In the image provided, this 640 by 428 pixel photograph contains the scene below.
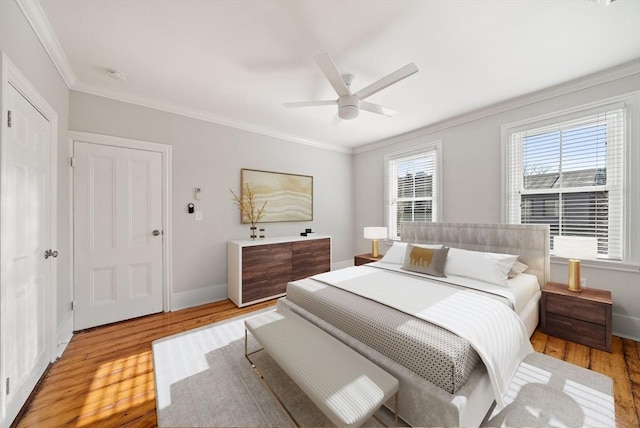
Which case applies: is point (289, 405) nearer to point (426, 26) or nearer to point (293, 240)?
point (293, 240)

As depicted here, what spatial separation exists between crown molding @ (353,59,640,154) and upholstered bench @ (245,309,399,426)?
11.6 feet

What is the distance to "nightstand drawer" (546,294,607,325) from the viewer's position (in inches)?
87.3

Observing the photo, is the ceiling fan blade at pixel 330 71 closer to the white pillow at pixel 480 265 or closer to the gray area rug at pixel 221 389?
the white pillow at pixel 480 265

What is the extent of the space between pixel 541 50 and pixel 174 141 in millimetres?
4056

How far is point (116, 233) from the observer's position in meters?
2.86

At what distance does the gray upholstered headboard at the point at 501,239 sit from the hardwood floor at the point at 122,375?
77cm

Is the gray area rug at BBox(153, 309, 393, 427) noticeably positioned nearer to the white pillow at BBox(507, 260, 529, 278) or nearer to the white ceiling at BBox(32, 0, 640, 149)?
the white pillow at BBox(507, 260, 529, 278)

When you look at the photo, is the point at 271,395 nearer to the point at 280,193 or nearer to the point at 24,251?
the point at 24,251

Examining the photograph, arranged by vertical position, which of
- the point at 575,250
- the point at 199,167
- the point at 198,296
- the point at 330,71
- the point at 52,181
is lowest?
the point at 198,296

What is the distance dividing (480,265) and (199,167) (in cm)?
368

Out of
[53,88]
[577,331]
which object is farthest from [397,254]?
[53,88]

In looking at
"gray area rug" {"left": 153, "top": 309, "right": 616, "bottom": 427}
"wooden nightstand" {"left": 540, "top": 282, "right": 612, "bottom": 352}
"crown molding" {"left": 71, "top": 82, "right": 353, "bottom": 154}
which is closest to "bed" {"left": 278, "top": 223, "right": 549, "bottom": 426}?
"wooden nightstand" {"left": 540, "top": 282, "right": 612, "bottom": 352}

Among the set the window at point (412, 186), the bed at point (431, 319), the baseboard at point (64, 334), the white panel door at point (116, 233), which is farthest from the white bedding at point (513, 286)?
the baseboard at point (64, 334)

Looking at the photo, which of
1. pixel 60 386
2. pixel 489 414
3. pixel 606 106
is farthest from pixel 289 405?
pixel 606 106
